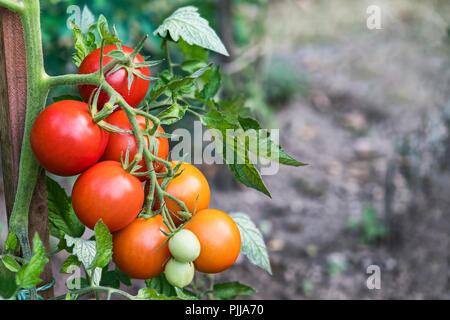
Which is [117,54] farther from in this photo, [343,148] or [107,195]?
[343,148]

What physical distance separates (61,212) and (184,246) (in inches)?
10.9

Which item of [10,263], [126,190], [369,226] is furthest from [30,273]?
[369,226]

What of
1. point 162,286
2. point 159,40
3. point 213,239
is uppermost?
point 159,40

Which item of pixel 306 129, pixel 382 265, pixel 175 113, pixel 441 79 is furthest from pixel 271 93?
pixel 175 113

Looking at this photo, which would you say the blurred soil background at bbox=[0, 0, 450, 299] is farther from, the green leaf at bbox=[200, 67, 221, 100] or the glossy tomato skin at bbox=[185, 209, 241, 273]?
the glossy tomato skin at bbox=[185, 209, 241, 273]

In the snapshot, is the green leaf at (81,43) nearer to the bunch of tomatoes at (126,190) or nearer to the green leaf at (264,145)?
the bunch of tomatoes at (126,190)

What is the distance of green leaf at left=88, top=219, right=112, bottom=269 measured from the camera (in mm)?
585

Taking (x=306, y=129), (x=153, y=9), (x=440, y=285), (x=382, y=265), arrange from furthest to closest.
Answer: (x=306, y=129) < (x=153, y=9) < (x=382, y=265) < (x=440, y=285)

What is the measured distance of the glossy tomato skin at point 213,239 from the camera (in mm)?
654

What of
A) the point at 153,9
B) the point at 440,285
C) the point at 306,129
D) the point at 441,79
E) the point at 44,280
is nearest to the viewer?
the point at 44,280

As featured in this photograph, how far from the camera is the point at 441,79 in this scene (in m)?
2.24

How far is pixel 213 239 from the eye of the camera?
0.65 m

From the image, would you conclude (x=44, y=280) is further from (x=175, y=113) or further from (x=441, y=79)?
(x=441, y=79)
